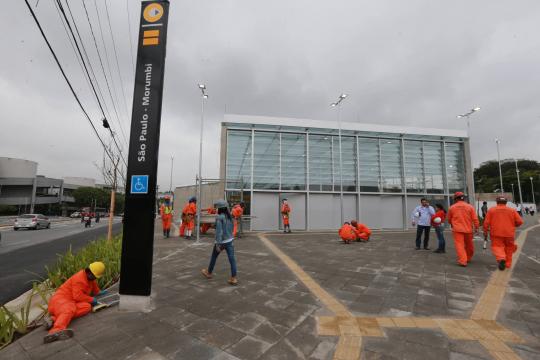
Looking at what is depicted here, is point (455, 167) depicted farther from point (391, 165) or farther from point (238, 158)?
point (238, 158)

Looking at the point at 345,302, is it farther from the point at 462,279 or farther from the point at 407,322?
the point at 462,279

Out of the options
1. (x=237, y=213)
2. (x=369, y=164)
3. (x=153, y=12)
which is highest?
(x=153, y=12)

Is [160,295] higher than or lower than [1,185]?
lower

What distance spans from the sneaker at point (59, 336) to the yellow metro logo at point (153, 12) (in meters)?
4.41

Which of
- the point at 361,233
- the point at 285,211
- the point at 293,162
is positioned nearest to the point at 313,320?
the point at 361,233

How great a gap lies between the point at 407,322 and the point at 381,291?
3.81 ft

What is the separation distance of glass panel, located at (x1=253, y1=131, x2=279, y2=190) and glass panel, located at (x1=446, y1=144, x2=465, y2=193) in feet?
38.9

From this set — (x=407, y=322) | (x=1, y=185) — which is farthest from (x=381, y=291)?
(x=1, y=185)

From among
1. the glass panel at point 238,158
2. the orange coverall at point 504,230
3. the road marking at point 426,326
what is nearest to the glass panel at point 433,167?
the glass panel at point 238,158

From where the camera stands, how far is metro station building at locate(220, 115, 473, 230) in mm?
15211

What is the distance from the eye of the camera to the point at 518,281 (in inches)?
185

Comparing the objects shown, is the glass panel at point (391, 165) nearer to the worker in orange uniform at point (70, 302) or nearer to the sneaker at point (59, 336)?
the worker in orange uniform at point (70, 302)

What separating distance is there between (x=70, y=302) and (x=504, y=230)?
7.91 m

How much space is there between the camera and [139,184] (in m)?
3.64
